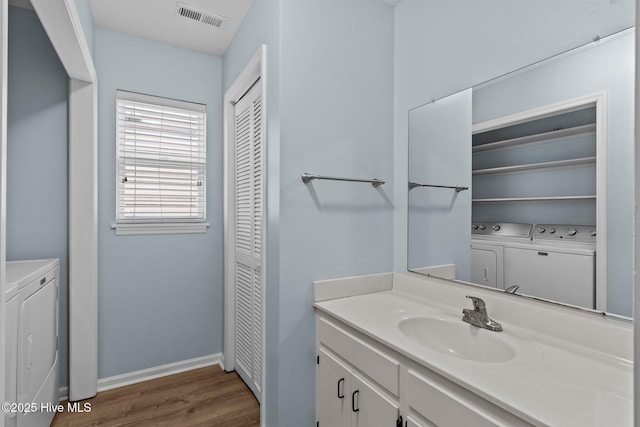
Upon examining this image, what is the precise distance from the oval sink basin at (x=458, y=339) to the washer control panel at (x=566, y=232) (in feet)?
1.42

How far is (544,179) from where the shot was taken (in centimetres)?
128

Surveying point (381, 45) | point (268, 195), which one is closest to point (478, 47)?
point (381, 45)

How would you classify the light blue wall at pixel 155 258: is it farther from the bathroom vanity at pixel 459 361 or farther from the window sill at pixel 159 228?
the bathroom vanity at pixel 459 361

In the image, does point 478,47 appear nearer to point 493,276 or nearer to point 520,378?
point 493,276

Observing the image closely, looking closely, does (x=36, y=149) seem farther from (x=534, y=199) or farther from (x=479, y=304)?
(x=534, y=199)

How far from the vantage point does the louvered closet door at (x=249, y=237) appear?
213cm

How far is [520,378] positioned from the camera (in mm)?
942

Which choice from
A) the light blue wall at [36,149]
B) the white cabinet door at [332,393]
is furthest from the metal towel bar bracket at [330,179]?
the light blue wall at [36,149]

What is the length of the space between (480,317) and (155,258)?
2226mm

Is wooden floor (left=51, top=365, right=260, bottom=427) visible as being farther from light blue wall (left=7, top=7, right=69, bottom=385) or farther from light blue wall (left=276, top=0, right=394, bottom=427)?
light blue wall (left=276, top=0, right=394, bottom=427)

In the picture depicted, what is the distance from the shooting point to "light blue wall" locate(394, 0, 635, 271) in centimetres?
120

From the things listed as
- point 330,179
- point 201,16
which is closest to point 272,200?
point 330,179

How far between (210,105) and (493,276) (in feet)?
7.77

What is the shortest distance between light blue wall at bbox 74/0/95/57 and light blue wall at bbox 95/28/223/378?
0.17 meters
